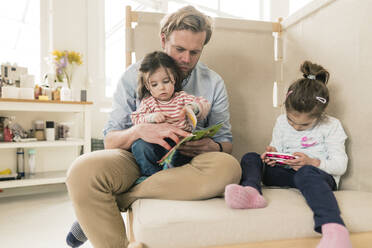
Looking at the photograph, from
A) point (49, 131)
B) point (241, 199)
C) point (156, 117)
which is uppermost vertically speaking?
point (156, 117)

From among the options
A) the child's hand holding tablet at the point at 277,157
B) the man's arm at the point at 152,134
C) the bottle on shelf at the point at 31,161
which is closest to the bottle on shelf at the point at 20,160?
the bottle on shelf at the point at 31,161

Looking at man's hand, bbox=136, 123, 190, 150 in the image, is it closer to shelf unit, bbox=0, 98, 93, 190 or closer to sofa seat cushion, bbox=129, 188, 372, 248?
sofa seat cushion, bbox=129, 188, 372, 248

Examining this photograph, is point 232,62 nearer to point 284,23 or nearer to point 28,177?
point 284,23

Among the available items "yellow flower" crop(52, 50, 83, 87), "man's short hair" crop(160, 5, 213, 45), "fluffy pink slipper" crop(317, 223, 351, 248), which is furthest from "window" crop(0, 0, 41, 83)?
"fluffy pink slipper" crop(317, 223, 351, 248)

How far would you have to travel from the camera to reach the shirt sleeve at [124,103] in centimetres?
108

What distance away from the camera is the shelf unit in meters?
1.91

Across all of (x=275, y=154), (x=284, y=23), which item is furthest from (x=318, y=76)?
(x=284, y=23)

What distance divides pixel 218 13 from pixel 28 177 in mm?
2730

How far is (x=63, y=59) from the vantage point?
7.54 ft

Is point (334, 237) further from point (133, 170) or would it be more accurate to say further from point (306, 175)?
point (133, 170)

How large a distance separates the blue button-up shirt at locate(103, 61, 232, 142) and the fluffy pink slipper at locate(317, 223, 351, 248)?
55 centimetres

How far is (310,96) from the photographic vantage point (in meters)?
1.00

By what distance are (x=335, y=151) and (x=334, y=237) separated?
43 cm

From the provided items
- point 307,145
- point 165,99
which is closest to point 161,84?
point 165,99
